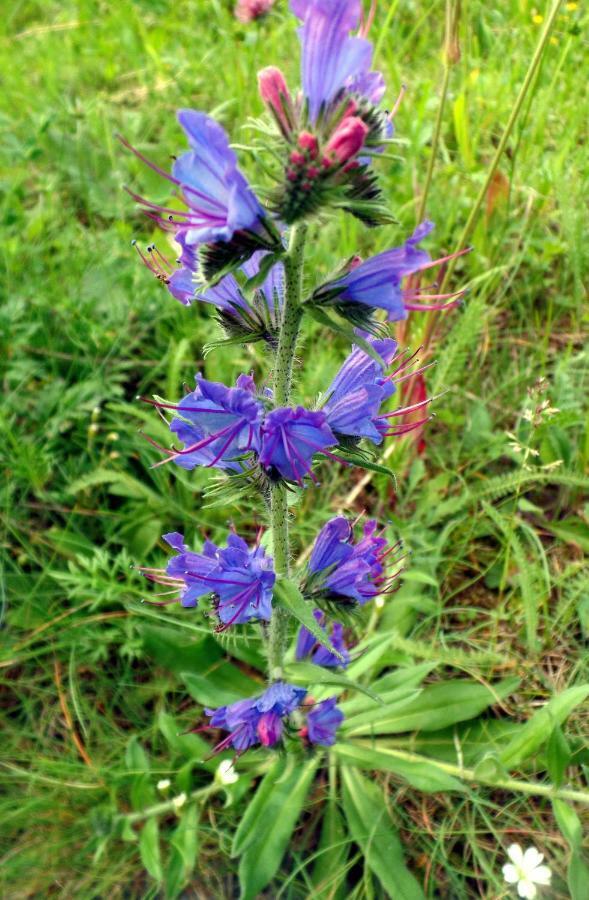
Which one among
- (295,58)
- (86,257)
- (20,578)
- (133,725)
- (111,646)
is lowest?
(133,725)

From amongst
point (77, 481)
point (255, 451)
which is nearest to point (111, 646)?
point (77, 481)

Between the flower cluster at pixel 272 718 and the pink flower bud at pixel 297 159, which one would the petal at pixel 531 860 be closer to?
the flower cluster at pixel 272 718

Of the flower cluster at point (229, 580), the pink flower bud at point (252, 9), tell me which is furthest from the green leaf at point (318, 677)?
the pink flower bud at point (252, 9)

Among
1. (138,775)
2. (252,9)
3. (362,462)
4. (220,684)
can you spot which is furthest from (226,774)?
(252,9)

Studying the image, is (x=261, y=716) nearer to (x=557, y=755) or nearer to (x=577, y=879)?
(x=557, y=755)

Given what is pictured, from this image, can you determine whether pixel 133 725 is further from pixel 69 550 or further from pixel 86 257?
pixel 86 257

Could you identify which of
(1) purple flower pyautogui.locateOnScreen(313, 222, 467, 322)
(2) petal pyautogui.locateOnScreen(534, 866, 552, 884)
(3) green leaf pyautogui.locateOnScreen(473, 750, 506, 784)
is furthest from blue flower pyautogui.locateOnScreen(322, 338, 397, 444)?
(2) petal pyautogui.locateOnScreen(534, 866, 552, 884)
